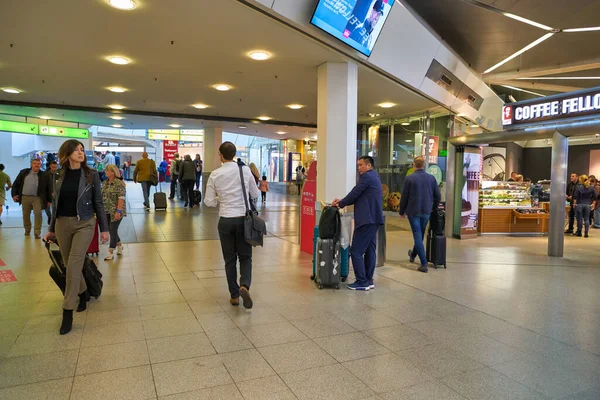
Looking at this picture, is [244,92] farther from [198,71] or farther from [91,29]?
[91,29]

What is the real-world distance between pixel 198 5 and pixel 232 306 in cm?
371

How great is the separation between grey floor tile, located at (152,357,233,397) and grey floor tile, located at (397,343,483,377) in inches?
59.4

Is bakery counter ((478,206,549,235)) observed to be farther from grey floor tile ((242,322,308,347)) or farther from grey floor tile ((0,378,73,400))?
grey floor tile ((0,378,73,400))

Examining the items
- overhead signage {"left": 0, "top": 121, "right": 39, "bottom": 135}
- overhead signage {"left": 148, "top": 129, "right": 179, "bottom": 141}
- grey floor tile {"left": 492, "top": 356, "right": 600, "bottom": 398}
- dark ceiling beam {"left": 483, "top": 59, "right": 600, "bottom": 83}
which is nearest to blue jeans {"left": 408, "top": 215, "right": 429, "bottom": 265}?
grey floor tile {"left": 492, "top": 356, "right": 600, "bottom": 398}

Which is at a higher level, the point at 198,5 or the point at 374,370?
the point at 198,5

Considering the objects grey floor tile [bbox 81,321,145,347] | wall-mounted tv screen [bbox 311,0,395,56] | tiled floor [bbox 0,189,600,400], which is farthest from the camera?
wall-mounted tv screen [bbox 311,0,395,56]

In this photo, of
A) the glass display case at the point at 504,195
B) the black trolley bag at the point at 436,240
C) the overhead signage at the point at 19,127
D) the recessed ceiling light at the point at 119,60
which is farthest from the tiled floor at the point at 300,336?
the overhead signage at the point at 19,127

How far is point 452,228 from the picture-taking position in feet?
35.4

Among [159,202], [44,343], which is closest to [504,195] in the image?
[159,202]

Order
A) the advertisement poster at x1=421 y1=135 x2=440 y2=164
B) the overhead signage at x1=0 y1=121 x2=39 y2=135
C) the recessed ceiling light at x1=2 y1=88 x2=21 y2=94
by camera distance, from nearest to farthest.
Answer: the recessed ceiling light at x1=2 y1=88 x2=21 y2=94 → the advertisement poster at x1=421 y1=135 x2=440 y2=164 → the overhead signage at x1=0 y1=121 x2=39 y2=135

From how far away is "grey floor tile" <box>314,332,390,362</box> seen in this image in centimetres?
342

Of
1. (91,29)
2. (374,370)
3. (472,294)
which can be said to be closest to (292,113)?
(91,29)

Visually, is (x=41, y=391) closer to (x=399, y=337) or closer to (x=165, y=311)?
(x=165, y=311)

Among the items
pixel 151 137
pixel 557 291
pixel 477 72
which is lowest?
pixel 557 291
